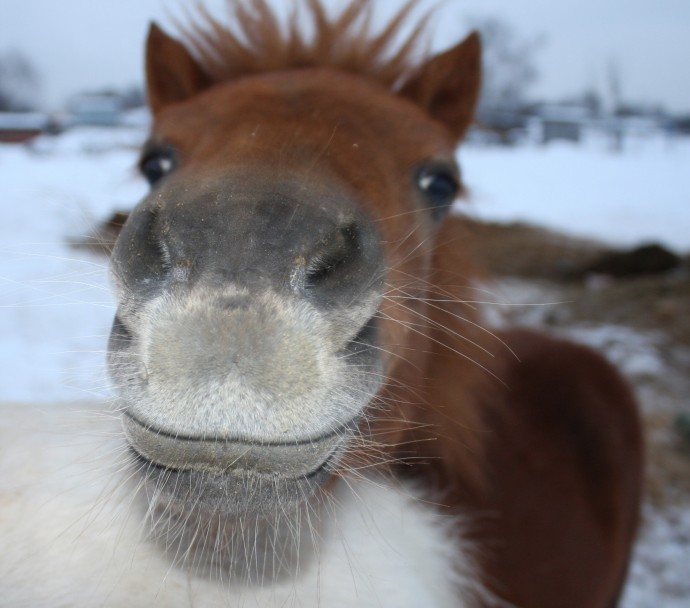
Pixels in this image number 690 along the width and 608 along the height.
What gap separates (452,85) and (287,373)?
152 cm

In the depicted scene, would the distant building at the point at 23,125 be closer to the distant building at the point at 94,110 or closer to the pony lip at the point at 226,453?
the distant building at the point at 94,110

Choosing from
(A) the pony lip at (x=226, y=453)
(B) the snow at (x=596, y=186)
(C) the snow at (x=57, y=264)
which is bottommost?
(B) the snow at (x=596, y=186)

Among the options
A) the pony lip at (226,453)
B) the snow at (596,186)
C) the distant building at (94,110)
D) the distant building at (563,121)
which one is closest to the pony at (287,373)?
the pony lip at (226,453)

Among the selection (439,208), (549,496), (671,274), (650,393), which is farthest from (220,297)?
(671,274)

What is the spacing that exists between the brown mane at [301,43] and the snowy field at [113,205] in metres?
0.61

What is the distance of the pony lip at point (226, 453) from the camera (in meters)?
0.87

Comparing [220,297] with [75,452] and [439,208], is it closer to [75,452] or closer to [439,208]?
[75,452]

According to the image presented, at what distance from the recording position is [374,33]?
210 centimetres

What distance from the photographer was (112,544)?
3.65 feet

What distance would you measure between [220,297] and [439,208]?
3.26 feet

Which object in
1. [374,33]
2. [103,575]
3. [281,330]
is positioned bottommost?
[103,575]

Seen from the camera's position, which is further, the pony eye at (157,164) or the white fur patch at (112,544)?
the pony eye at (157,164)

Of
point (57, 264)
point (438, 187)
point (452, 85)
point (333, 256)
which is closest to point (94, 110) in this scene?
point (57, 264)

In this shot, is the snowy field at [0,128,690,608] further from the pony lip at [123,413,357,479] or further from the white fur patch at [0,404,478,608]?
the pony lip at [123,413,357,479]
